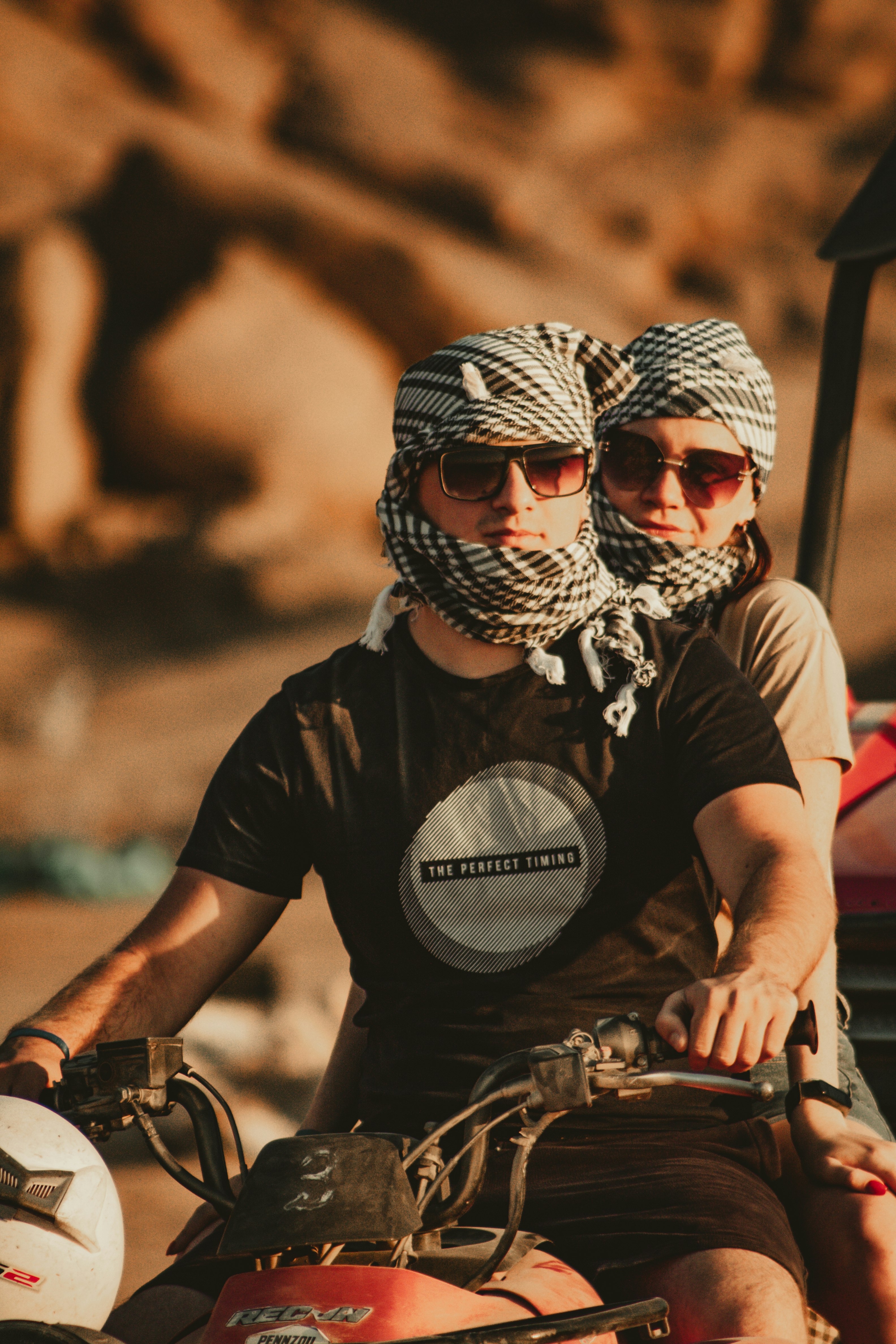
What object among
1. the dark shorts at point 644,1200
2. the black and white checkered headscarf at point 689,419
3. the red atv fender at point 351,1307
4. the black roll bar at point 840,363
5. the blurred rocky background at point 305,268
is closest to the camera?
the red atv fender at point 351,1307

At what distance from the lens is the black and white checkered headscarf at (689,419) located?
3107 mm

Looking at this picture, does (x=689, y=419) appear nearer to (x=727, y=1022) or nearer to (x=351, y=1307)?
(x=727, y=1022)

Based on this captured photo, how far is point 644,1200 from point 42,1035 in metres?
0.94

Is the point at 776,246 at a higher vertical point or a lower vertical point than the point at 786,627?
higher

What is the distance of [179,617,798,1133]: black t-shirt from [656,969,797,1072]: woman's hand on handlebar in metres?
0.42

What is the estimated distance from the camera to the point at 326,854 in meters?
2.53

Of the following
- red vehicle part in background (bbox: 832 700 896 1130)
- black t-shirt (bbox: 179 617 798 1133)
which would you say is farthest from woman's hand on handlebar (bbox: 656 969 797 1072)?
red vehicle part in background (bbox: 832 700 896 1130)

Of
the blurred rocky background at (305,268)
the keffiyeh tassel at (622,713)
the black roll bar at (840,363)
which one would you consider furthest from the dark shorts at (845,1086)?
the blurred rocky background at (305,268)

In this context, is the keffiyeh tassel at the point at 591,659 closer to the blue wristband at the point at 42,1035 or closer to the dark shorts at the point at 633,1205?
the dark shorts at the point at 633,1205

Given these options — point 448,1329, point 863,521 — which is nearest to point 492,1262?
point 448,1329

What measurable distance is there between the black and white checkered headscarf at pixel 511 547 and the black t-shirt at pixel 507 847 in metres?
0.05

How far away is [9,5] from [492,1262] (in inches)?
869


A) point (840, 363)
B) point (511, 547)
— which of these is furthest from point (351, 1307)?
point (840, 363)

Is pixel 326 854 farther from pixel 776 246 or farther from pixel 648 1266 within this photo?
pixel 776 246
